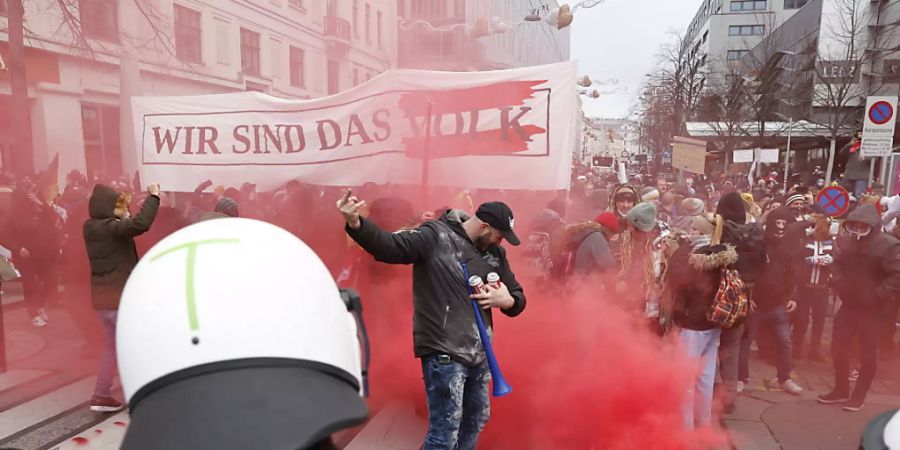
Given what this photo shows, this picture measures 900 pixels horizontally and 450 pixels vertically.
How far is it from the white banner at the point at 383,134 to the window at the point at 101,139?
439cm

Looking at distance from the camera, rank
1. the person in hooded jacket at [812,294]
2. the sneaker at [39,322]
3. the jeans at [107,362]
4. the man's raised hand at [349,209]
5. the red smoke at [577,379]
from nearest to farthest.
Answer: the man's raised hand at [349,209] → the red smoke at [577,379] → the jeans at [107,362] → the person in hooded jacket at [812,294] → the sneaker at [39,322]

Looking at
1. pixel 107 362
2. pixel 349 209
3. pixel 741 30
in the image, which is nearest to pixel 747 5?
pixel 741 30

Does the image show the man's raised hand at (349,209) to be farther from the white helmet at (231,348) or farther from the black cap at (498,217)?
the white helmet at (231,348)

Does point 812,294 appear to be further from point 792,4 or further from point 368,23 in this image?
point 792,4

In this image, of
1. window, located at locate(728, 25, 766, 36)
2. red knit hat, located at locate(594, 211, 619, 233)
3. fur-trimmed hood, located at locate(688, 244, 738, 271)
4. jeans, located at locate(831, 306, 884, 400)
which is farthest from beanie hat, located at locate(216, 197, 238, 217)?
window, located at locate(728, 25, 766, 36)

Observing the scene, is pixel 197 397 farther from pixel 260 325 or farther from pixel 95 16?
pixel 95 16

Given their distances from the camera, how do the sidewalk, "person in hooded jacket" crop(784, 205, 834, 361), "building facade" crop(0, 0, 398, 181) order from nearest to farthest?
the sidewalk
"person in hooded jacket" crop(784, 205, 834, 361)
"building facade" crop(0, 0, 398, 181)

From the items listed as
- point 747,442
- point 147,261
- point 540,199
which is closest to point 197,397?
point 147,261

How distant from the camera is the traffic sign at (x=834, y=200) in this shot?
6.87 metres

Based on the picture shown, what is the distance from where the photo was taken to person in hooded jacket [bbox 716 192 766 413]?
402 centimetres

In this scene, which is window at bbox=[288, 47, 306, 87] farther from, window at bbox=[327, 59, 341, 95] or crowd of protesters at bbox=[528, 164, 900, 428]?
crowd of protesters at bbox=[528, 164, 900, 428]

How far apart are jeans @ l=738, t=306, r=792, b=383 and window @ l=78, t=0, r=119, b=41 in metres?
8.95

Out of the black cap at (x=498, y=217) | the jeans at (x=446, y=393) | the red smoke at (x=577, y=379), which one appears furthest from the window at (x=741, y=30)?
the jeans at (x=446, y=393)

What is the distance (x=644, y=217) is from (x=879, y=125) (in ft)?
22.6
